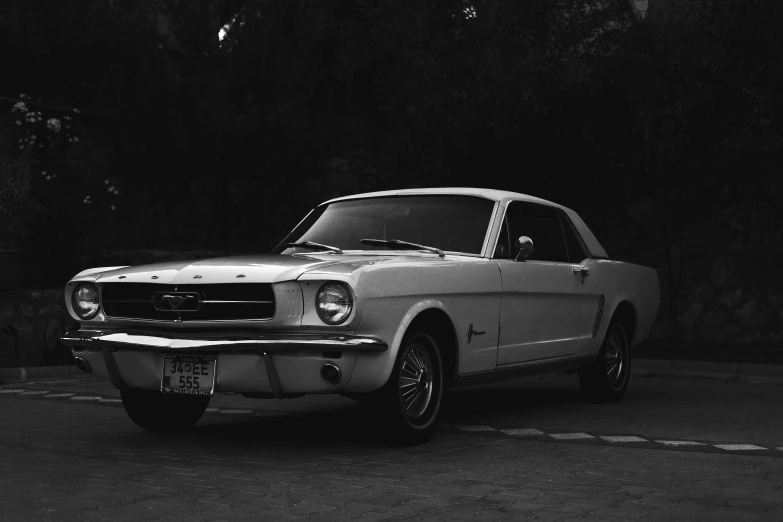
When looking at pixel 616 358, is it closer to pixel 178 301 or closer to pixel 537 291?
pixel 537 291

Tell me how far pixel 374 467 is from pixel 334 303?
94 centimetres

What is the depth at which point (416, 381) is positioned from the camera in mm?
7176

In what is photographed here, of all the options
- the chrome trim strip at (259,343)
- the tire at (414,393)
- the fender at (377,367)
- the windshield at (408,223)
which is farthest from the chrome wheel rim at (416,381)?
the windshield at (408,223)

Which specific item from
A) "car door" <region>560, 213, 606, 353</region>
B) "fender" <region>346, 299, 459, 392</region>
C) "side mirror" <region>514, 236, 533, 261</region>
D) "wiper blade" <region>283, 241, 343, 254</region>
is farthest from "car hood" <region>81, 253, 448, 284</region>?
"car door" <region>560, 213, 606, 353</region>

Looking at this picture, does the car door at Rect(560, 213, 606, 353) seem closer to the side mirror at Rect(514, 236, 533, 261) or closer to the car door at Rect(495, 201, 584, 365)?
the car door at Rect(495, 201, 584, 365)

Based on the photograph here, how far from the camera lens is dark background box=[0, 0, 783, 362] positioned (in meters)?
14.7

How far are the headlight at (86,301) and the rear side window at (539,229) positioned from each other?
2830mm

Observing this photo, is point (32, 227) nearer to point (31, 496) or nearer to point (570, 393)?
point (570, 393)

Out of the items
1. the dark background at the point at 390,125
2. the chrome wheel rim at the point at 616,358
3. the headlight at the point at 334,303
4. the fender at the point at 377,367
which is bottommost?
the chrome wheel rim at the point at 616,358

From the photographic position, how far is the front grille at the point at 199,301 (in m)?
6.75

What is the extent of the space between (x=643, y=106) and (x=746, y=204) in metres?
3.04

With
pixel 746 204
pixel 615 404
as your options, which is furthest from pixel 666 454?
pixel 746 204

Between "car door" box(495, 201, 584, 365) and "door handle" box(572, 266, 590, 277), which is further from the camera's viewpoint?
"door handle" box(572, 266, 590, 277)

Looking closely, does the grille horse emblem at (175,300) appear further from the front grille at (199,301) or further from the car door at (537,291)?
the car door at (537,291)
